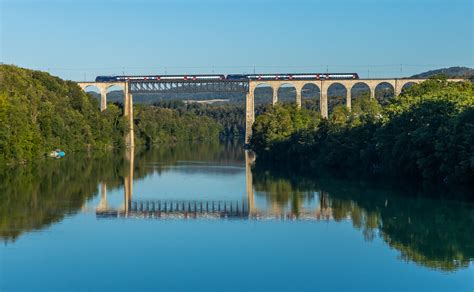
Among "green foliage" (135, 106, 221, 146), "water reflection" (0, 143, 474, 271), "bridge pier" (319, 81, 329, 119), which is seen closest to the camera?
"water reflection" (0, 143, 474, 271)

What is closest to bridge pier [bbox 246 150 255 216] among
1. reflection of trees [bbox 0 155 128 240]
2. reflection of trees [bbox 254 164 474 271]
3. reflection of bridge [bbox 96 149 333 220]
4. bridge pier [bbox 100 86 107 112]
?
reflection of bridge [bbox 96 149 333 220]

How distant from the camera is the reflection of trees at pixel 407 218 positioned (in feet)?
88.2

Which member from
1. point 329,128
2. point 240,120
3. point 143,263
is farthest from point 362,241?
point 240,120

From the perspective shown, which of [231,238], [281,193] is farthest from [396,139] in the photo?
[231,238]

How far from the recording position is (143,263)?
82.5 feet

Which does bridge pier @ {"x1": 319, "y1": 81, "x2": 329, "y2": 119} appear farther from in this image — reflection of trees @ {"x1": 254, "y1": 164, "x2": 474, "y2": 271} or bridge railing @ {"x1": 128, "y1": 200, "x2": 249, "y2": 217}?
bridge railing @ {"x1": 128, "y1": 200, "x2": 249, "y2": 217}

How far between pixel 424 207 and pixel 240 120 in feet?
482

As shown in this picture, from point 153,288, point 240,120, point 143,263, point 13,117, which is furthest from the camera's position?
point 240,120

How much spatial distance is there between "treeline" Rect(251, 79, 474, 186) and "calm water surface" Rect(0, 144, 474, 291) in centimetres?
377

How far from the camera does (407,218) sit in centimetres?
3422

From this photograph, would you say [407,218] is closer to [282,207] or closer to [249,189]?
[282,207]

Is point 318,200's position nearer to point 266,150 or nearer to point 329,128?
point 329,128

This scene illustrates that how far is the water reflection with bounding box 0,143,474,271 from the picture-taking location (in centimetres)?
2927

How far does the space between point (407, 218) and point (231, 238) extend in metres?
8.19
